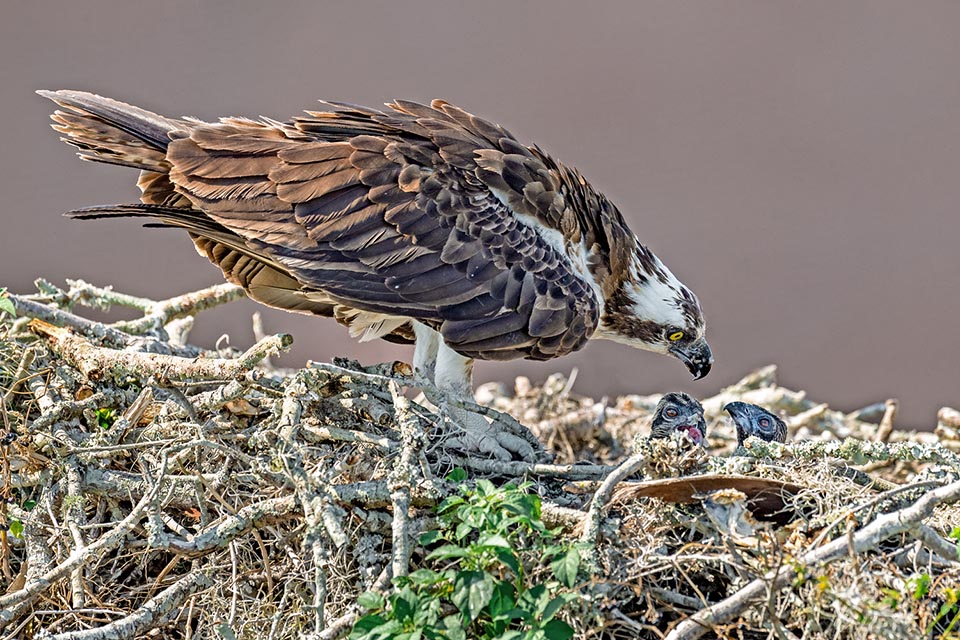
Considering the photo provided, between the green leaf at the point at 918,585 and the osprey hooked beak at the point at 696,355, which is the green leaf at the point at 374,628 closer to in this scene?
the green leaf at the point at 918,585

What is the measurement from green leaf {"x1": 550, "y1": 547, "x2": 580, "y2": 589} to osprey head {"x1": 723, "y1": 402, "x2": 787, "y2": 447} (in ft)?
3.62

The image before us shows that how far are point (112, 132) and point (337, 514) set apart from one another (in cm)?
132

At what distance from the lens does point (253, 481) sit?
235 centimetres

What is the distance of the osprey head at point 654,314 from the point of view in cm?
323

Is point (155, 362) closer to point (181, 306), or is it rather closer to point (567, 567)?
point (181, 306)

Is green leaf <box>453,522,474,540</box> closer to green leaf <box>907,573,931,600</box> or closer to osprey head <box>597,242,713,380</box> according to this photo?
green leaf <box>907,573,931,600</box>

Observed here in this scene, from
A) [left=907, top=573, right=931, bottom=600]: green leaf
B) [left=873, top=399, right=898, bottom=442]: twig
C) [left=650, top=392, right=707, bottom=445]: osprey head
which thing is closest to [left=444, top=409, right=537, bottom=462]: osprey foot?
[left=650, top=392, right=707, bottom=445]: osprey head

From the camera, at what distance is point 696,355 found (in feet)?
11.1

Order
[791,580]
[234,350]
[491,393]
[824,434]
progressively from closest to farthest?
[791,580]
[234,350]
[824,434]
[491,393]

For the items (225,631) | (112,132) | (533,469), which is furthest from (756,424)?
(112,132)

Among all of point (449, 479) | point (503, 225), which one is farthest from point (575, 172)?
point (449, 479)

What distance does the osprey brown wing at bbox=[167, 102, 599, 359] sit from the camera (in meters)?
2.67

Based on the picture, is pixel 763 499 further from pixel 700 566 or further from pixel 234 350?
pixel 234 350

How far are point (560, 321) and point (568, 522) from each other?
27.6 inches
